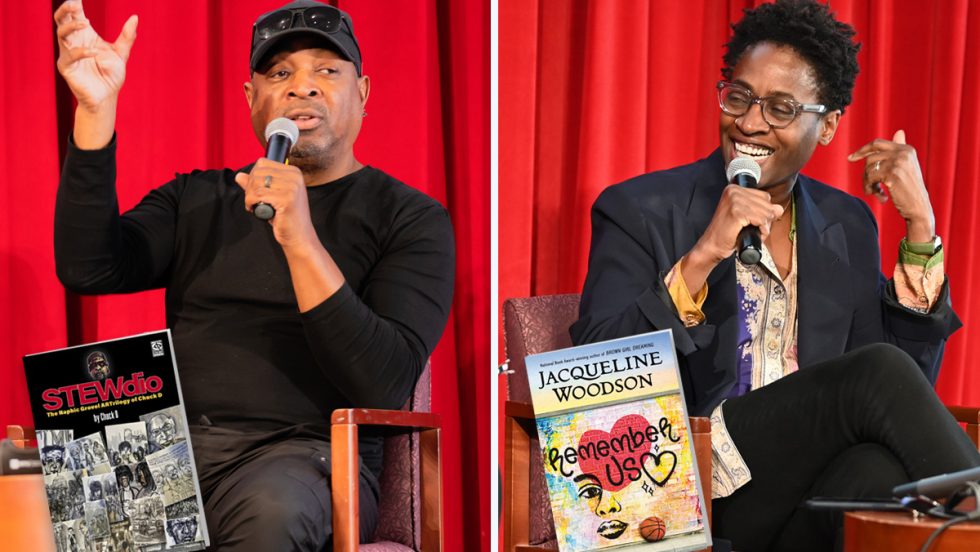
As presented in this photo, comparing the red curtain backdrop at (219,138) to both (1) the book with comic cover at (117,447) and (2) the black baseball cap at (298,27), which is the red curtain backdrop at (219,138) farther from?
(1) the book with comic cover at (117,447)

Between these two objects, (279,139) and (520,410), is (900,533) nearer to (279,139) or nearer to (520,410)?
(520,410)

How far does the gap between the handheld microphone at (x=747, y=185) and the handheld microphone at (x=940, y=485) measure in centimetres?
62

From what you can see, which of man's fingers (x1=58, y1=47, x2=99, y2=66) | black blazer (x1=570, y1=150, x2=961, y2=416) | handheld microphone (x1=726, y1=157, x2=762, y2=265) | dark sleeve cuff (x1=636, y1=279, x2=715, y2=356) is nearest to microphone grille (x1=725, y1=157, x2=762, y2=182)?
handheld microphone (x1=726, y1=157, x2=762, y2=265)

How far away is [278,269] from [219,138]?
0.79m

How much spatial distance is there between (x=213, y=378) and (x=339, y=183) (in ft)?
1.50

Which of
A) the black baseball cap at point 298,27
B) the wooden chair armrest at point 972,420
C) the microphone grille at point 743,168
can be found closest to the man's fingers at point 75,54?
the black baseball cap at point 298,27

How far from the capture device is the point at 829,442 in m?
2.04

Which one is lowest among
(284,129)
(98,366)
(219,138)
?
(98,366)

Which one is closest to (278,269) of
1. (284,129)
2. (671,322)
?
(284,129)

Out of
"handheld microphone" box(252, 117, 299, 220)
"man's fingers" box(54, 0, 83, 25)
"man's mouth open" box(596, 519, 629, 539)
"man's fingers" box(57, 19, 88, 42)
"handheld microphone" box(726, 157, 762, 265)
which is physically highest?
"man's fingers" box(54, 0, 83, 25)

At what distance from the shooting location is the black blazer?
7.32 feet

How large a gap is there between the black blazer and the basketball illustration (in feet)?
1.17

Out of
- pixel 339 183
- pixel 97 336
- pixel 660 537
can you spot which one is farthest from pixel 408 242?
pixel 97 336

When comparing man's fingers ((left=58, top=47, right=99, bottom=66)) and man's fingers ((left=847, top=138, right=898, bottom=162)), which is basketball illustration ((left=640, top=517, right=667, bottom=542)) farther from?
man's fingers ((left=58, top=47, right=99, bottom=66))
